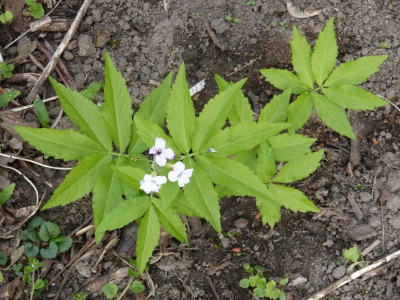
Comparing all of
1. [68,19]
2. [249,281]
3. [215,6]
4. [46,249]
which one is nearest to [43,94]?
[68,19]

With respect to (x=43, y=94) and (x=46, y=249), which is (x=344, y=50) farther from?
(x=46, y=249)

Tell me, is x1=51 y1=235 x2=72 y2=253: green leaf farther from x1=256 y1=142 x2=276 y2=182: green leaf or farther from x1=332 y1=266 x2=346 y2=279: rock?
x1=332 y1=266 x2=346 y2=279: rock

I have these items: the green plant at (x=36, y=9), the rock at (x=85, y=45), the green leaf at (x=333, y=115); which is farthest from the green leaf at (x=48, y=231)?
the green leaf at (x=333, y=115)

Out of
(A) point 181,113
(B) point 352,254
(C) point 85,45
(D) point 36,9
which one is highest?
(D) point 36,9

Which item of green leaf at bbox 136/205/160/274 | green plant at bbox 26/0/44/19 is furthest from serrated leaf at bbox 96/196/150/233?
green plant at bbox 26/0/44/19

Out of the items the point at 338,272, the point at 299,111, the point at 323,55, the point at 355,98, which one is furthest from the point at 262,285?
the point at 323,55

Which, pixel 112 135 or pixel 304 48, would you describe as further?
pixel 304 48

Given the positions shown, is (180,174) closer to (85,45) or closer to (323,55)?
(323,55)
